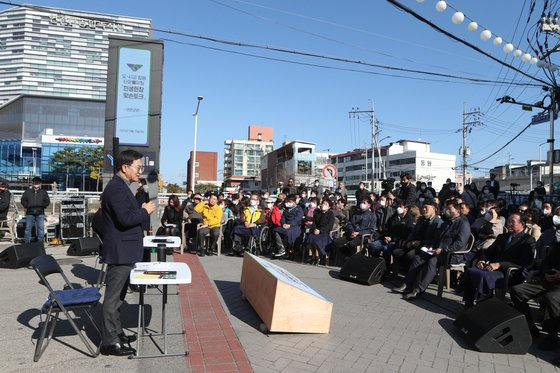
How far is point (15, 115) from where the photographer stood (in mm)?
88875

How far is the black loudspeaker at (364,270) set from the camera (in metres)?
8.27

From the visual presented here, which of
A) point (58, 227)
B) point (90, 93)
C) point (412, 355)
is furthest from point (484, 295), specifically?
point (90, 93)

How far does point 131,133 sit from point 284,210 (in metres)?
7.02

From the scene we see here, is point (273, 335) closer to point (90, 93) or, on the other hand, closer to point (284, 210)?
point (284, 210)

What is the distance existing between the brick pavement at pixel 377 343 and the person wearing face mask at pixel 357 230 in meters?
2.74

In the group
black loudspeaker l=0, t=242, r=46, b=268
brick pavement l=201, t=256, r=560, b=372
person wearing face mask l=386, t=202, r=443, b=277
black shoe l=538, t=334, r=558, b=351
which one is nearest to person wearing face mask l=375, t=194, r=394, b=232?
person wearing face mask l=386, t=202, r=443, b=277

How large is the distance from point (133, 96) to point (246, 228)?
7.11m

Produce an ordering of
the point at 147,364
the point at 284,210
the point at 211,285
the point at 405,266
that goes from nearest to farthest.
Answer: the point at 147,364, the point at 211,285, the point at 405,266, the point at 284,210

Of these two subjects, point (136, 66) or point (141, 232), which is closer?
point (141, 232)

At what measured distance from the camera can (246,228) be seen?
470 inches

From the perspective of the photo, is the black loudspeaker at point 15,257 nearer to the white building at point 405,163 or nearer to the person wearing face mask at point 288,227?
the person wearing face mask at point 288,227

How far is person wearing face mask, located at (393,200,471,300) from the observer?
7258mm

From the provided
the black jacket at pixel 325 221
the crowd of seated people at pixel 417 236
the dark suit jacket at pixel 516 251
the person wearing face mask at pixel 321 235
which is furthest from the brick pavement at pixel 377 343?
the black jacket at pixel 325 221

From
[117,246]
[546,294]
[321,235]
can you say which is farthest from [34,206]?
[546,294]
